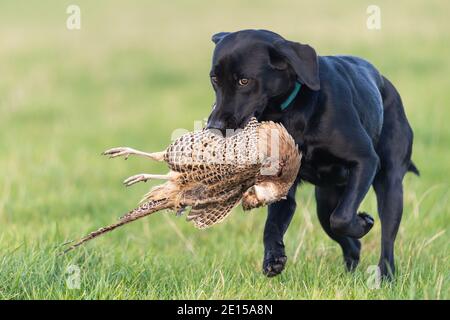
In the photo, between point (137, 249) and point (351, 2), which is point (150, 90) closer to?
point (351, 2)

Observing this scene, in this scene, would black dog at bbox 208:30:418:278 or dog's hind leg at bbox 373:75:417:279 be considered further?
dog's hind leg at bbox 373:75:417:279

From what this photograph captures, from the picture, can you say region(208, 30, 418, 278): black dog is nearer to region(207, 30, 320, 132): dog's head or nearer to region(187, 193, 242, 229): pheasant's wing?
region(207, 30, 320, 132): dog's head

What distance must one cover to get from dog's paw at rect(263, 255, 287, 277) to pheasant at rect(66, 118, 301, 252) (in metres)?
0.42

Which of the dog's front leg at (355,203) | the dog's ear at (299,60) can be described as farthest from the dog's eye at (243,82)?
the dog's front leg at (355,203)

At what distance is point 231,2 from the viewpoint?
64.8ft

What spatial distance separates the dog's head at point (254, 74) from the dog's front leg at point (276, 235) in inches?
27.4

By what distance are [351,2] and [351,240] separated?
44.3ft

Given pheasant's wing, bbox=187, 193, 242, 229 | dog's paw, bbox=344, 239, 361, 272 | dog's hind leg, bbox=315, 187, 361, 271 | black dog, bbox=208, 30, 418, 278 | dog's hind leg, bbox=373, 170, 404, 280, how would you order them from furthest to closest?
dog's paw, bbox=344, 239, 361, 272 < dog's hind leg, bbox=315, 187, 361, 271 < dog's hind leg, bbox=373, 170, 404, 280 < black dog, bbox=208, 30, 418, 278 < pheasant's wing, bbox=187, 193, 242, 229

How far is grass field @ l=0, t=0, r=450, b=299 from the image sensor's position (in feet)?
15.9

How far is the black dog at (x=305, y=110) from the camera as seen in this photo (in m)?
4.77

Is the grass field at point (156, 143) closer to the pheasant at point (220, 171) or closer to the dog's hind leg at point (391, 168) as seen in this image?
the dog's hind leg at point (391, 168)

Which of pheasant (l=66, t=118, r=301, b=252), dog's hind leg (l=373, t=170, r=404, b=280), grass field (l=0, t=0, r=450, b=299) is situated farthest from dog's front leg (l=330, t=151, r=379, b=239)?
dog's hind leg (l=373, t=170, r=404, b=280)

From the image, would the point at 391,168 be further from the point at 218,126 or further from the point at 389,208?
the point at 218,126
